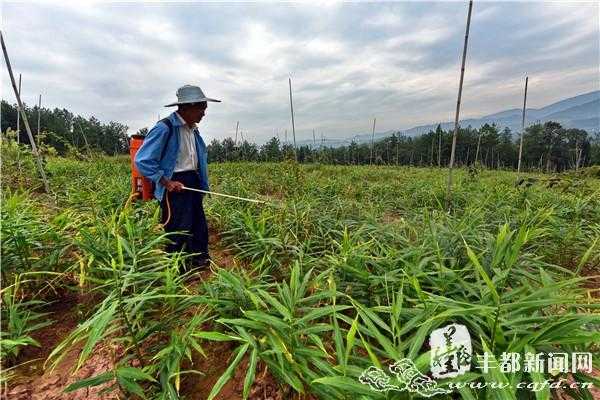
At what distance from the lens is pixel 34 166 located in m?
5.37

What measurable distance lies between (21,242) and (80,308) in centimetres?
54

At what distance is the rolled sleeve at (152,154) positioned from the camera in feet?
8.14

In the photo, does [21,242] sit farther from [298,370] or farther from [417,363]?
[417,363]

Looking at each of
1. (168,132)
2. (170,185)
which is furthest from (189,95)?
(170,185)

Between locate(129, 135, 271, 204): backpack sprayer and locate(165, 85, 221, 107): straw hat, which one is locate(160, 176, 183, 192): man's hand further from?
locate(165, 85, 221, 107): straw hat

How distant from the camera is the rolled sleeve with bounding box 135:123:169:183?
2480 millimetres

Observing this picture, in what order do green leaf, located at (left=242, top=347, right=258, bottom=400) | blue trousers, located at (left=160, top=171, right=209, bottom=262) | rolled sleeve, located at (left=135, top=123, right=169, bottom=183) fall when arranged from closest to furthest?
green leaf, located at (left=242, top=347, right=258, bottom=400)
rolled sleeve, located at (left=135, top=123, right=169, bottom=183)
blue trousers, located at (left=160, top=171, right=209, bottom=262)

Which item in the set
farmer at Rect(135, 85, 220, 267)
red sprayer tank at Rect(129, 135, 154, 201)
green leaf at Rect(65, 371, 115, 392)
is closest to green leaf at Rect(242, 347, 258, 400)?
green leaf at Rect(65, 371, 115, 392)

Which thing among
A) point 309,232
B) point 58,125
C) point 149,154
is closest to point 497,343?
point 309,232

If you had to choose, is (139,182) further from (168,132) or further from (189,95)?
(189,95)

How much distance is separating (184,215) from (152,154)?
55cm

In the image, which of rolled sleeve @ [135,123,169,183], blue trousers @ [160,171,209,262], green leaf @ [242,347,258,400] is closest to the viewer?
green leaf @ [242,347,258,400]

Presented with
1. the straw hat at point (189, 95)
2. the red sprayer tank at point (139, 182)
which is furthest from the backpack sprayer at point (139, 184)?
the straw hat at point (189, 95)

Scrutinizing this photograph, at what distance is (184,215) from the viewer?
8.93 ft
